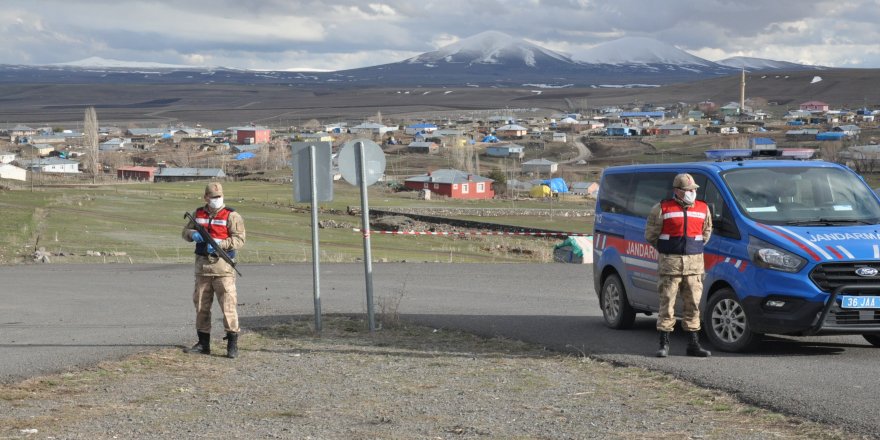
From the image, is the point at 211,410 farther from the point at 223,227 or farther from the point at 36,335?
the point at 36,335

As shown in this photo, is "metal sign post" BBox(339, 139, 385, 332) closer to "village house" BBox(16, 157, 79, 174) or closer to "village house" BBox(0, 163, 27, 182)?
"village house" BBox(0, 163, 27, 182)

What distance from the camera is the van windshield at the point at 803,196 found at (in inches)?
439

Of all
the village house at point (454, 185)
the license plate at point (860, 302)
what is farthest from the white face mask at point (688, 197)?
the village house at point (454, 185)

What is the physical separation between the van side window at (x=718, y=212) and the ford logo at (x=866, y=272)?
4.04 feet

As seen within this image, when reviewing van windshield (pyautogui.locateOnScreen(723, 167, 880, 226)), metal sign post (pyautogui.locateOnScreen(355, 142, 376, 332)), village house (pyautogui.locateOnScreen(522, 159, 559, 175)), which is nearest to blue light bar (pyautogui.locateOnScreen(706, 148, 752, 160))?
van windshield (pyautogui.locateOnScreen(723, 167, 880, 226))

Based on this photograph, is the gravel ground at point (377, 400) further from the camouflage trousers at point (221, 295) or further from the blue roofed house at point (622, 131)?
the blue roofed house at point (622, 131)

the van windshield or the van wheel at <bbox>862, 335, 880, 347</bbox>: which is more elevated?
the van windshield

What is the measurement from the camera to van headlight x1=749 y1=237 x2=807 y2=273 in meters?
10.4

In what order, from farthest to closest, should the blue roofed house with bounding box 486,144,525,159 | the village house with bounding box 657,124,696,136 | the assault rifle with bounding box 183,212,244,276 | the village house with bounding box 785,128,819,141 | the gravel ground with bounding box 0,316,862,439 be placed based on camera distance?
the village house with bounding box 657,124,696,136 → the blue roofed house with bounding box 486,144,525,159 → the village house with bounding box 785,128,819,141 → the assault rifle with bounding box 183,212,244,276 → the gravel ground with bounding box 0,316,862,439

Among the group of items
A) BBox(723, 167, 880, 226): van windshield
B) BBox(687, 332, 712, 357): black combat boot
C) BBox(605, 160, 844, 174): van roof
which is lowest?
BBox(687, 332, 712, 357): black combat boot

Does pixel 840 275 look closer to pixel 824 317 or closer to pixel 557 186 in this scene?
pixel 824 317

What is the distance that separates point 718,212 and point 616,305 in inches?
93.4

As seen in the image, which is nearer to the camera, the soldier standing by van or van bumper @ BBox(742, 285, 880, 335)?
van bumper @ BBox(742, 285, 880, 335)

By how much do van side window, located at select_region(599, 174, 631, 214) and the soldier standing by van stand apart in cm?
219
